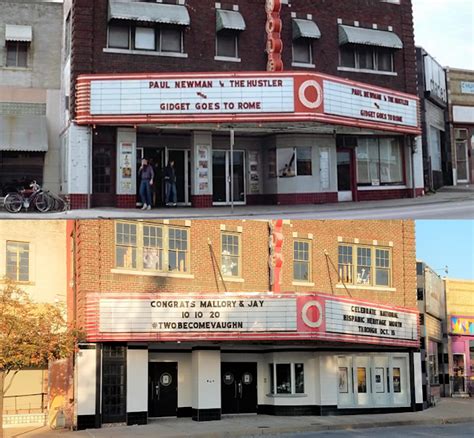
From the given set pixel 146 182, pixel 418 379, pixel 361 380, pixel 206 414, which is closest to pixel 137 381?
pixel 206 414

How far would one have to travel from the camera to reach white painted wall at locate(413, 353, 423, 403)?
2811 centimetres

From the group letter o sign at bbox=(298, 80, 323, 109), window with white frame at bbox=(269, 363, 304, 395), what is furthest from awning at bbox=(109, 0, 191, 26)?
window with white frame at bbox=(269, 363, 304, 395)

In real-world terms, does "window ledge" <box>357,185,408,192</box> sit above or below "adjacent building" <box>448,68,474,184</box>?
below

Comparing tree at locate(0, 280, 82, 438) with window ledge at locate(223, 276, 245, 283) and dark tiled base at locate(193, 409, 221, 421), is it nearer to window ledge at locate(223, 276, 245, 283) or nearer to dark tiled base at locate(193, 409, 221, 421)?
dark tiled base at locate(193, 409, 221, 421)

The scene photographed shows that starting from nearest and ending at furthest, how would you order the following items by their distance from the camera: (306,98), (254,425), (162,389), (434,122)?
(254,425) < (162,389) < (306,98) < (434,122)

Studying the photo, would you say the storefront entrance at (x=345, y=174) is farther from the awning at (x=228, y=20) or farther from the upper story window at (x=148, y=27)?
the upper story window at (x=148, y=27)

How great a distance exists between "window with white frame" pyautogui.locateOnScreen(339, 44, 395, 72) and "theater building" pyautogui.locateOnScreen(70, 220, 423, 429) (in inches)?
373

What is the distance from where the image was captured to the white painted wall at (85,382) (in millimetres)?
21297

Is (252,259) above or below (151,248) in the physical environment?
below

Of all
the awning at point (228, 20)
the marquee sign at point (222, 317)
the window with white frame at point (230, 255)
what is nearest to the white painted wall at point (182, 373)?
the marquee sign at point (222, 317)

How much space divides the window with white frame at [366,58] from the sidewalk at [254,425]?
52.7ft

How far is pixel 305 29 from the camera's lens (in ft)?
105

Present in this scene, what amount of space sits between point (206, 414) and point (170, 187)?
10.1 m

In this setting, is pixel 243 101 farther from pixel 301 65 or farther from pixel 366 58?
pixel 366 58
